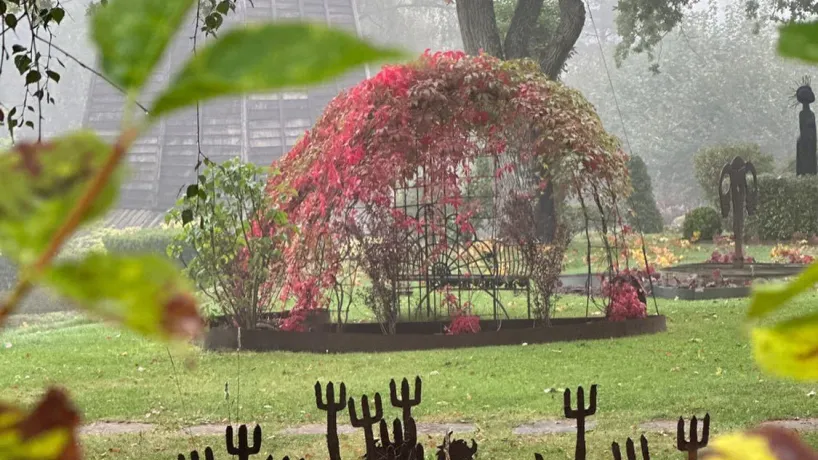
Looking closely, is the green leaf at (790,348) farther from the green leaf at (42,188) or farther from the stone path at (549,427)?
the stone path at (549,427)

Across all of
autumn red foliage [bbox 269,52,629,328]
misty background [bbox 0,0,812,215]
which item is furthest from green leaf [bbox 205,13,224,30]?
misty background [bbox 0,0,812,215]

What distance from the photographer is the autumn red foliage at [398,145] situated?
28.8 feet

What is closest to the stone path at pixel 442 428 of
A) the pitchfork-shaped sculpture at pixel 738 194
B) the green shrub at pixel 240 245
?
the green shrub at pixel 240 245

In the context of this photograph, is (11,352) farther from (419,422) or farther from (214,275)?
(419,422)

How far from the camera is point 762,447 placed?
145mm

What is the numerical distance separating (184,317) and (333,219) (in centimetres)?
894

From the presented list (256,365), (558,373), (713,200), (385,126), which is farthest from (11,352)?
(713,200)

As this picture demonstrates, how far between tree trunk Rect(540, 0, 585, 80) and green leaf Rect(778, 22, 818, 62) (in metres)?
15.9

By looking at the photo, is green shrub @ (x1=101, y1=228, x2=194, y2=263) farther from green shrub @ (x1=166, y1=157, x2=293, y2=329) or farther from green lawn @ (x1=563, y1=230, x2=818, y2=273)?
green shrub @ (x1=166, y1=157, x2=293, y2=329)

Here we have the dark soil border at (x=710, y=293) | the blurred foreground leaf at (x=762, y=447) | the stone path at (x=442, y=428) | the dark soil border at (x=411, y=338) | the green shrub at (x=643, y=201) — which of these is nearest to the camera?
the blurred foreground leaf at (x=762, y=447)

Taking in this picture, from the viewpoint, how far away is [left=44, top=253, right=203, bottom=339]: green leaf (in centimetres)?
15

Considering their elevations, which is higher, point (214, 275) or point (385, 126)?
point (385, 126)

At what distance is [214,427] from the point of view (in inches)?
244

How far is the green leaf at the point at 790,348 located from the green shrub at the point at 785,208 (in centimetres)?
1757
